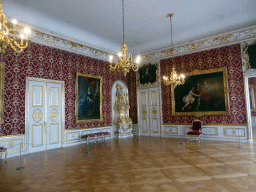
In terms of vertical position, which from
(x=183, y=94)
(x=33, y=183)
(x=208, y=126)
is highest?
(x=183, y=94)

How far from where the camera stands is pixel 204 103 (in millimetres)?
8898

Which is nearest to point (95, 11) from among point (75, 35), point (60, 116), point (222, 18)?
point (75, 35)

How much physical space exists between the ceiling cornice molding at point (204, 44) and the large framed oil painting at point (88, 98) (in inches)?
137

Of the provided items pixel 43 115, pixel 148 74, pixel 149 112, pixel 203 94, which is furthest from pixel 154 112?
pixel 43 115

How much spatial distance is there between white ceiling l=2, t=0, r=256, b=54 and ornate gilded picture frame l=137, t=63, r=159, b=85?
169 centimetres

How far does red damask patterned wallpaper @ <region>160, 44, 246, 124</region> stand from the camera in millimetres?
8156

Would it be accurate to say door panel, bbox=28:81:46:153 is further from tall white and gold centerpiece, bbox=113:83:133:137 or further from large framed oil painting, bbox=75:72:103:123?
tall white and gold centerpiece, bbox=113:83:133:137

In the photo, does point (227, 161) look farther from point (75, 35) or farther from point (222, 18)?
point (75, 35)

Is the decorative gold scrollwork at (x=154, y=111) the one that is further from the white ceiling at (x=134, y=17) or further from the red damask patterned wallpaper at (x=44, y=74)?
the white ceiling at (x=134, y=17)

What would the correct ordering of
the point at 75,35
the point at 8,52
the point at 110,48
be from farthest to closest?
the point at 110,48 → the point at 75,35 → the point at 8,52

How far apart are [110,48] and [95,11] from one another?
3384mm

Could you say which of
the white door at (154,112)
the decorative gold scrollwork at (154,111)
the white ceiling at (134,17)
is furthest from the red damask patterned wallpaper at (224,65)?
the white ceiling at (134,17)

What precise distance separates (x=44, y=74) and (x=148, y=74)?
5.77 m

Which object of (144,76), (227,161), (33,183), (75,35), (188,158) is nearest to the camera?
(33,183)
